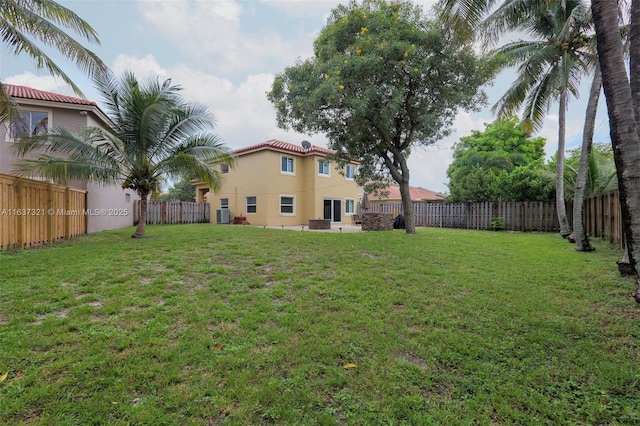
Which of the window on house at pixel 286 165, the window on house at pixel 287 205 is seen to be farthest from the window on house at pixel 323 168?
the window on house at pixel 287 205

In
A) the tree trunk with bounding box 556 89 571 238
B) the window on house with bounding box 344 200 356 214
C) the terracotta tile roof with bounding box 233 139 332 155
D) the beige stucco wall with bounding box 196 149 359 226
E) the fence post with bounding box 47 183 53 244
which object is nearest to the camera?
the fence post with bounding box 47 183 53 244

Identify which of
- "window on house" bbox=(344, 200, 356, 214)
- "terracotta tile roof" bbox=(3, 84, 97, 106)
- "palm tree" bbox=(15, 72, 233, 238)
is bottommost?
"window on house" bbox=(344, 200, 356, 214)

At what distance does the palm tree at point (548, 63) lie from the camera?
391 inches

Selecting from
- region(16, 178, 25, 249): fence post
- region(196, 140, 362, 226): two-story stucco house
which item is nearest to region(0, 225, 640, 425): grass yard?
region(16, 178, 25, 249): fence post

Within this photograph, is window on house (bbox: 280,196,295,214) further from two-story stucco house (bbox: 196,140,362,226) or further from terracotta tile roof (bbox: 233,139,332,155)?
terracotta tile roof (bbox: 233,139,332,155)

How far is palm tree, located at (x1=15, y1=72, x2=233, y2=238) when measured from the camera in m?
8.98

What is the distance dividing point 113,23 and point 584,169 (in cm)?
1560

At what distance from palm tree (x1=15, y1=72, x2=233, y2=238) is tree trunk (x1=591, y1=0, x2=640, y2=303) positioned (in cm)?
980

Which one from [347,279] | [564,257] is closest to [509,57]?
[564,257]

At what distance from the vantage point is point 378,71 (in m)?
9.73

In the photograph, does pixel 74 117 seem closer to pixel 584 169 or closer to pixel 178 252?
pixel 178 252

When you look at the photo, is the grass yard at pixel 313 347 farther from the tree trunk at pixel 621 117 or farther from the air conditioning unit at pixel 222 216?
the air conditioning unit at pixel 222 216

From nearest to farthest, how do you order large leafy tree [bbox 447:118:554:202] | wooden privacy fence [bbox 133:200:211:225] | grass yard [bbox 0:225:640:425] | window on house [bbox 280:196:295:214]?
grass yard [bbox 0:225:640:425] → large leafy tree [bbox 447:118:554:202] → wooden privacy fence [bbox 133:200:211:225] → window on house [bbox 280:196:295:214]

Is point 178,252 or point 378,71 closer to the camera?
point 178,252
